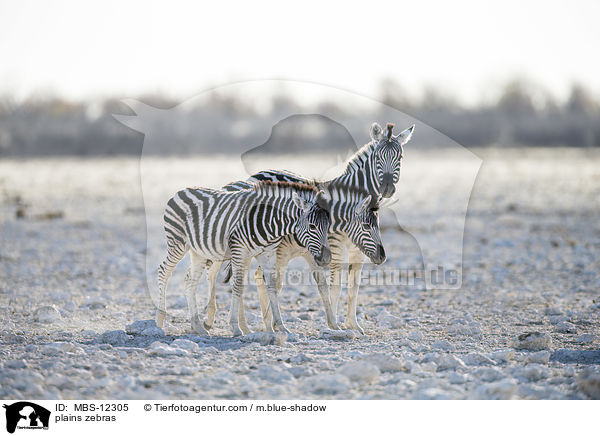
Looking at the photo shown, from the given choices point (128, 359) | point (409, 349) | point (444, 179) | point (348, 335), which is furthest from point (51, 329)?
point (444, 179)

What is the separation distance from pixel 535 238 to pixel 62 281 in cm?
915

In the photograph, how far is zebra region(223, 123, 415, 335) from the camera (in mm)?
7738

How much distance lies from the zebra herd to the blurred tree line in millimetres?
12618

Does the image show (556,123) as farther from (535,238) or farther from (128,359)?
(128,359)

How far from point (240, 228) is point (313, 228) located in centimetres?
81

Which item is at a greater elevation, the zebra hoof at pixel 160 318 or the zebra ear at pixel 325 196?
the zebra ear at pixel 325 196

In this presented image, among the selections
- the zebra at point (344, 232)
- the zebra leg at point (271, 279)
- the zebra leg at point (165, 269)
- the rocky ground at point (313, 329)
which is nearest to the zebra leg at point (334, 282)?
the zebra at point (344, 232)

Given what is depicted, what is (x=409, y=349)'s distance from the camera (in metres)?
7.03

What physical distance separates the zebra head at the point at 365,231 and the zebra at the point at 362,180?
0.18m

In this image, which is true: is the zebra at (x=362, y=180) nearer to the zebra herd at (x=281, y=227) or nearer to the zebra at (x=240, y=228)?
the zebra herd at (x=281, y=227)

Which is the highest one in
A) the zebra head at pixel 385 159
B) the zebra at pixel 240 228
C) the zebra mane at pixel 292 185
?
the zebra head at pixel 385 159

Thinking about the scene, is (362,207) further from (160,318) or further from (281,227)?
(160,318)

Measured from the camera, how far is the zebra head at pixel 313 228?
7.19 m

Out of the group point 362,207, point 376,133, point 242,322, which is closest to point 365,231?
point 362,207
